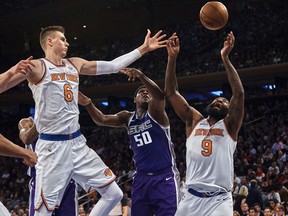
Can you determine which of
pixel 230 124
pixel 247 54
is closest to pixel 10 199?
pixel 247 54

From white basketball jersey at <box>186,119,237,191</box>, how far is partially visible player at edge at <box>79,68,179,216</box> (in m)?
0.61

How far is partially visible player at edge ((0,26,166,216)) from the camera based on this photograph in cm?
518

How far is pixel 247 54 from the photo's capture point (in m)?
22.0

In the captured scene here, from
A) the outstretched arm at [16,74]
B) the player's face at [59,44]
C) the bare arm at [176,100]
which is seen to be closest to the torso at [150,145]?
the bare arm at [176,100]

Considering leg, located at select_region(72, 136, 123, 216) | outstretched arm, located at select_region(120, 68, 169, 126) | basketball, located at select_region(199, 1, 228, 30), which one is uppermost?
basketball, located at select_region(199, 1, 228, 30)

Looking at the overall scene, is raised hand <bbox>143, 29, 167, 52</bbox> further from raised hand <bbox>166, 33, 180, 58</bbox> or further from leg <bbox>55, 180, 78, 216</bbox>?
leg <bbox>55, 180, 78, 216</bbox>

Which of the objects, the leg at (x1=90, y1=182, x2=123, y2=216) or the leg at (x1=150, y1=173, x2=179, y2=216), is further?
the leg at (x1=150, y1=173, x2=179, y2=216)

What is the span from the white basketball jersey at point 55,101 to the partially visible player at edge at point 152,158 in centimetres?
125

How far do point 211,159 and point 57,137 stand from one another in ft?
5.43

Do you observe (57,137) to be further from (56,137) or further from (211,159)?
(211,159)

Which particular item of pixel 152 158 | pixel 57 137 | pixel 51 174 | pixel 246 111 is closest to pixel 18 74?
pixel 57 137

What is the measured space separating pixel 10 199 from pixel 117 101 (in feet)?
28.3

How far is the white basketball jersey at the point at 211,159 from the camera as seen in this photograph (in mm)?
5766

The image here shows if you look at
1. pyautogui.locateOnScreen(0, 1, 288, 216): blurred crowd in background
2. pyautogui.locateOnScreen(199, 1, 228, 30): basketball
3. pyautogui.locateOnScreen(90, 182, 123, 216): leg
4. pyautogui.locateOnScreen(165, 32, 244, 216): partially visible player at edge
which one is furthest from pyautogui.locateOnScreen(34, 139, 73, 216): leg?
pyautogui.locateOnScreen(0, 1, 288, 216): blurred crowd in background
